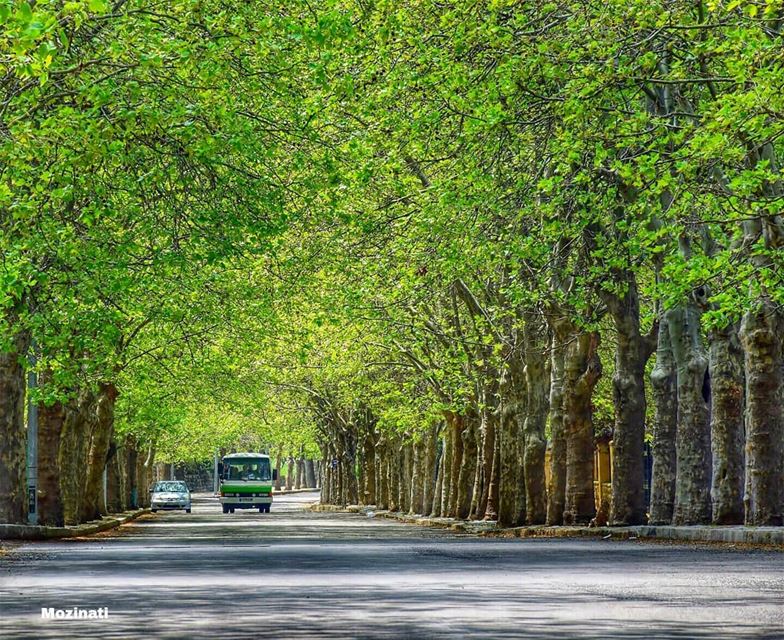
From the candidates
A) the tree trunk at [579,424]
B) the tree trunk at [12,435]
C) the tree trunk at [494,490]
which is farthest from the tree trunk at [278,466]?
the tree trunk at [12,435]

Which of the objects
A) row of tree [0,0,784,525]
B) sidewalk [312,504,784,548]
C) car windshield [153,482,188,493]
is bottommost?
sidewalk [312,504,784,548]

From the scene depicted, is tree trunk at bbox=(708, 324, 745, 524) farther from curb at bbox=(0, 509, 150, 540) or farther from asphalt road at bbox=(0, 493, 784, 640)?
curb at bbox=(0, 509, 150, 540)

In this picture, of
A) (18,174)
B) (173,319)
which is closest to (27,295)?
(173,319)

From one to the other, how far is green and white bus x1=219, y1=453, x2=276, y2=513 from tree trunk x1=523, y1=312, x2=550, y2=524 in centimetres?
4789

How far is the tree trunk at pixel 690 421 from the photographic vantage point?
1125 inches

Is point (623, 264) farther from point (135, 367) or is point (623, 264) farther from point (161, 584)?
point (135, 367)

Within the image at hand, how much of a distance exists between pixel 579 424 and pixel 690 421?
216 inches

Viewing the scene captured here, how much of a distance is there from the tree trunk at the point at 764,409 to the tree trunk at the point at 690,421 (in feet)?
8.25

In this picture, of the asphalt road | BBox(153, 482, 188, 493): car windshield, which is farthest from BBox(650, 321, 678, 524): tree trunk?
BBox(153, 482, 188, 493): car windshield

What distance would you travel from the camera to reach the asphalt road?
10.8 m

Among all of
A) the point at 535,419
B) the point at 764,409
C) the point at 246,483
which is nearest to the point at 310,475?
the point at 246,483

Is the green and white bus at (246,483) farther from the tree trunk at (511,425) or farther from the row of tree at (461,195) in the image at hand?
the tree trunk at (511,425)

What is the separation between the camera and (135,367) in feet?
146

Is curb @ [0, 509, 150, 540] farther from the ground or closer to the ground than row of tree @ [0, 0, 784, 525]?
closer to the ground
